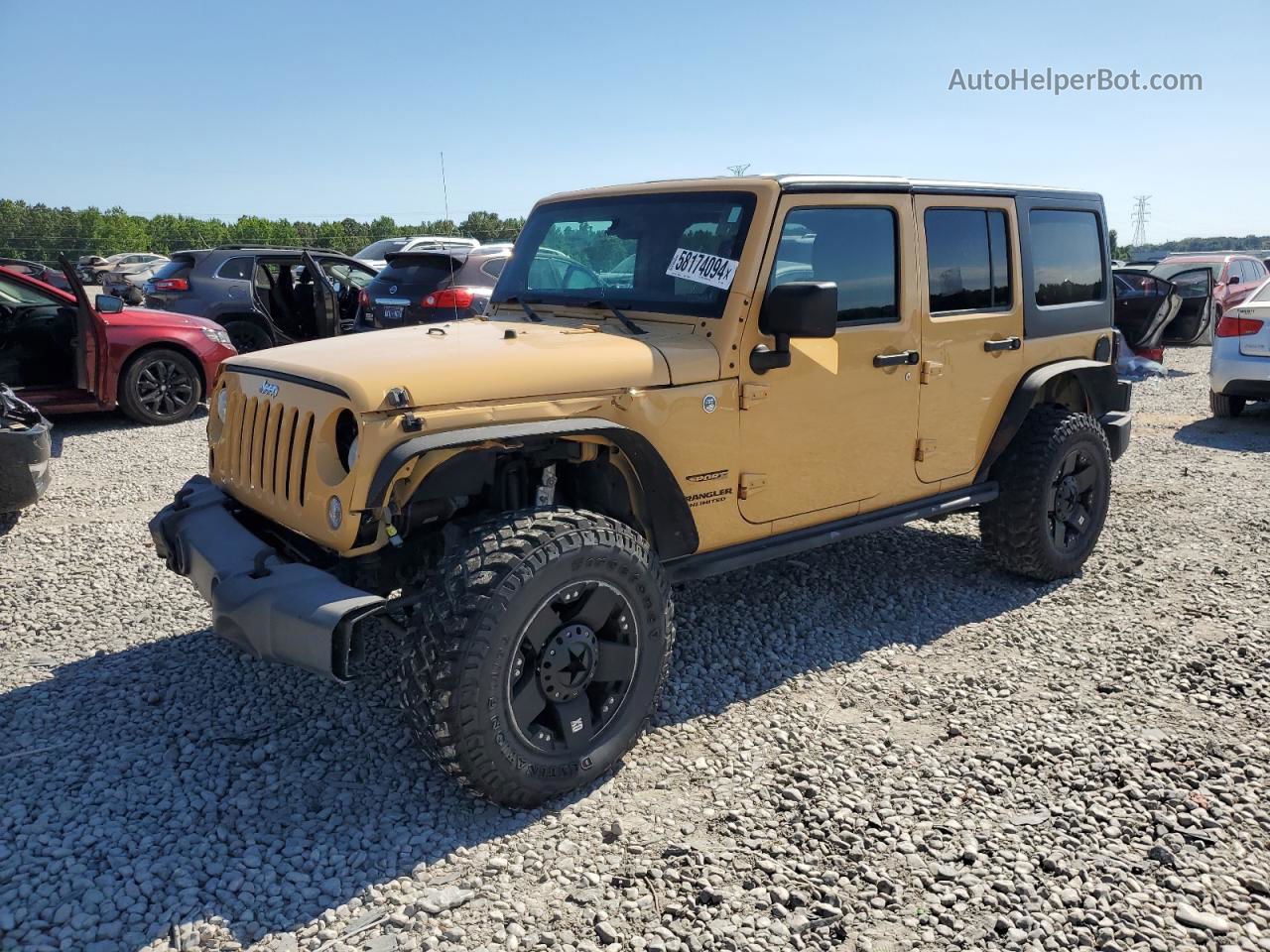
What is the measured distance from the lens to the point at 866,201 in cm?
397

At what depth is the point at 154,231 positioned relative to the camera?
4422 centimetres

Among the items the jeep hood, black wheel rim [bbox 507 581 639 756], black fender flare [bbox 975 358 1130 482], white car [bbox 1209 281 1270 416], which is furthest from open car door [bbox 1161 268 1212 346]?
black wheel rim [bbox 507 581 639 756]

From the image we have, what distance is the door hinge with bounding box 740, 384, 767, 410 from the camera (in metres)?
3.54

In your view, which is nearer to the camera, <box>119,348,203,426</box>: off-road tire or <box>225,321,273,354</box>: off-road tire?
<box>119,348,203,426</box>: off-road tire

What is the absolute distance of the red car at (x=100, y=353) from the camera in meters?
8.04

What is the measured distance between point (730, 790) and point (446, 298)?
24.6 feet

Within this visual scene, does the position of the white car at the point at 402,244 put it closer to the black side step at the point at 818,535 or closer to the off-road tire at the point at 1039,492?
the off-road tire at the point at 1039,492

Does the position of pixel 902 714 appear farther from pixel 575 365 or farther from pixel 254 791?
pixel 254 791

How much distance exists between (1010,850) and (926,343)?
2.21 m

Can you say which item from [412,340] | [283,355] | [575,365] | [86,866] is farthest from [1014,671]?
[86,866]

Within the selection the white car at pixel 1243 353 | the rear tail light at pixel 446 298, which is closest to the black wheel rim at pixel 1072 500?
the white car at pixel 1243 353

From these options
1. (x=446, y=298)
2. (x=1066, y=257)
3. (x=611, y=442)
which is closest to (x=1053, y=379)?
(x=1066, y=257)

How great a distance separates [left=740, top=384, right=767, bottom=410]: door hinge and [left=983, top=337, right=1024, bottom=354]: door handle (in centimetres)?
153

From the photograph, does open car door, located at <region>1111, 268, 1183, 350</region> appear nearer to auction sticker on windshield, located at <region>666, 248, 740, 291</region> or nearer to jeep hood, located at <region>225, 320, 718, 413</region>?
auction sticker on windshield, located at <region>666, 248, 740, 291</region>
